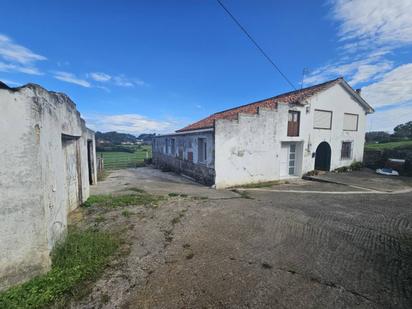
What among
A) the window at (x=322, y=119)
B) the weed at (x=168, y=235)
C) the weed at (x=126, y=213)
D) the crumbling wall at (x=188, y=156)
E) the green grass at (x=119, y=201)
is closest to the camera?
the weed at (x=168, y=235)

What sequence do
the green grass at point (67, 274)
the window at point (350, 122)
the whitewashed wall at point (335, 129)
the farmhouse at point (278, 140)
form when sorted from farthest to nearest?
the window at point (350, 122)
the whitewashed wall at point (335, 129)
the farmhouse at point (278, 140)
the green grass at point (67, 274)

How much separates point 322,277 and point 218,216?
3110mm

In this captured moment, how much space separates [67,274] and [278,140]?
11022 mm

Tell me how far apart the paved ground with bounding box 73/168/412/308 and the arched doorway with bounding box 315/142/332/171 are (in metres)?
8.04

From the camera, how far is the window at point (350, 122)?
14.6 meters

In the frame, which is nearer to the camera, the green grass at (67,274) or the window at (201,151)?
the green grass at (67,274)

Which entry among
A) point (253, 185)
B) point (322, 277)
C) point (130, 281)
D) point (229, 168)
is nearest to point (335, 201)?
point (253, 185)

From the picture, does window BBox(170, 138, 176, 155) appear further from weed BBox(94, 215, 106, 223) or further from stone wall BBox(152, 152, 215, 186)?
weed BBox(94, 215, 106, 223)

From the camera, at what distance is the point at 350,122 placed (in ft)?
48.4

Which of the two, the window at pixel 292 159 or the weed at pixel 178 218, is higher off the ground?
the window at pixel 292 159

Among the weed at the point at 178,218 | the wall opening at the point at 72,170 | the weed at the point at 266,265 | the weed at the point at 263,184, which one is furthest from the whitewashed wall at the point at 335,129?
the wall opening at the point at 72,170

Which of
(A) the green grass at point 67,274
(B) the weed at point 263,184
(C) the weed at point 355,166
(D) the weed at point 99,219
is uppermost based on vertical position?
(C) the weed at point 355,166

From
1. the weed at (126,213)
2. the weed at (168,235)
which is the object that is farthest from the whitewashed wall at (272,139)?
the weed at (168,235)

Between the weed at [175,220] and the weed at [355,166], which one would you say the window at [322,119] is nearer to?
the weed at [355,166]
